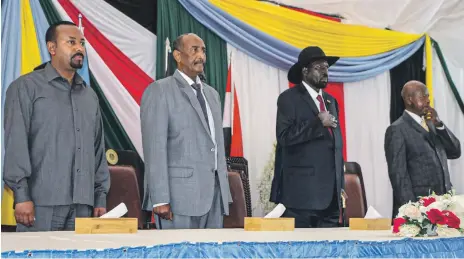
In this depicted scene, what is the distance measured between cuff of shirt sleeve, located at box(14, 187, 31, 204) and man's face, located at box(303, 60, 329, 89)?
1.70 metres

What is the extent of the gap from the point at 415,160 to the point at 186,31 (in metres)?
1.72

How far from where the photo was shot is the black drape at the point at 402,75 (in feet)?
19.9

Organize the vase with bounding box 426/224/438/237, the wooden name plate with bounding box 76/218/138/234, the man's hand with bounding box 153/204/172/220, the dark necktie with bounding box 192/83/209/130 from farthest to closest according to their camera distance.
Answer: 1. the dark necktie with bounding box 192/83/209/130
2. the man's hand with bounding box 153/204/172/220
3. the vase with bounding box 426/224/438/237
4. the wooden name plate with bounding box 76/218/138/234

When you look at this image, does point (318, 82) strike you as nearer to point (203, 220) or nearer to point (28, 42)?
point (203, 220)

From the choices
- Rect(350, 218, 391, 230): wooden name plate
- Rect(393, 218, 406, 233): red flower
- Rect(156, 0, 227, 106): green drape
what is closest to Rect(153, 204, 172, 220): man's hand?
Rect(350, 218, 391, 230): wooden name plate

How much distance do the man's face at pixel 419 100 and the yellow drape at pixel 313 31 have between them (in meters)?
1.05

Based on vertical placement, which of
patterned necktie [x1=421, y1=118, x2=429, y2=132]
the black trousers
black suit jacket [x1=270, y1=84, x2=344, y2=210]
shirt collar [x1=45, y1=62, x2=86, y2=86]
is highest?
shirt collar [x1=45, y1=62, x2=86, y2=86]

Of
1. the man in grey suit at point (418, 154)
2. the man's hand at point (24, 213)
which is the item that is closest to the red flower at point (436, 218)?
the man's hand at point (24, 213)

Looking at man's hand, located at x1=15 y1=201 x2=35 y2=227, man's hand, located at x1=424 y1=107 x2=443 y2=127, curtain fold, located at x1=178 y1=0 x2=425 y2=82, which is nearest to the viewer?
man's hand, located at x1=15 y1=201 x2=35 y2=227

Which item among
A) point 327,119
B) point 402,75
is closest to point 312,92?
point 327,119

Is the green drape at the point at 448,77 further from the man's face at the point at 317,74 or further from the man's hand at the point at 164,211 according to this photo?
the man's hand at the point at 164,211

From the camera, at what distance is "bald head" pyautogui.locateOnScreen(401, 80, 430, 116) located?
15.4 feet

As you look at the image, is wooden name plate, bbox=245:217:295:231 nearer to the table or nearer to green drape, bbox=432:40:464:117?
the table

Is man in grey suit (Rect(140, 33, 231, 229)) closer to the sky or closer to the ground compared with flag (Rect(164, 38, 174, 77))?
closer to the ground
